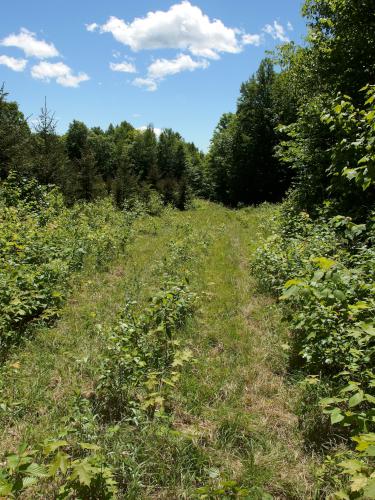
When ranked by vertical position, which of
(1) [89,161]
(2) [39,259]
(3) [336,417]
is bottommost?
(3) [336,417]

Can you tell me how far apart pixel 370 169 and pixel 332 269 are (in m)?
1.47

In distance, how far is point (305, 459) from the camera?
10.5ft

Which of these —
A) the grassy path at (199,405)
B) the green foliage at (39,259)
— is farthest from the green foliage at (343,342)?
the green foliage at (39,259)

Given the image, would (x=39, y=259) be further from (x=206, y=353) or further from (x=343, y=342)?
(x=343, y=342)

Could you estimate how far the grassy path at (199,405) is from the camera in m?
3.01

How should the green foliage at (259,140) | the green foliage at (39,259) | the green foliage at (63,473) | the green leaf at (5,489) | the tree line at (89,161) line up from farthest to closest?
the green foliage at (259,140) → the tree line at (89,161) → the green foliage at (39,259) → the green foliage at (63,473) → the green leaf at (5,489)

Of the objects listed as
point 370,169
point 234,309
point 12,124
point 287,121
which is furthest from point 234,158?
point 370,169

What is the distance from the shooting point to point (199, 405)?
156 inches

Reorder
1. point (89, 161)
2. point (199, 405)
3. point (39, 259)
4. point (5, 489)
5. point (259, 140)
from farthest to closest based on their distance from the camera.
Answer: point (259, 140), point (89, 161), point (39, 259), point (199, 405), point (5, 489)

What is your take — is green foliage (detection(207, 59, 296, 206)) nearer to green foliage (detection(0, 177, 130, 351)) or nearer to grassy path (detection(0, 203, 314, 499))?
green foliage (detection(0, 177, 130, 351))

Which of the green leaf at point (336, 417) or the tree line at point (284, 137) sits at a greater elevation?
the tree line at point (284, 137)

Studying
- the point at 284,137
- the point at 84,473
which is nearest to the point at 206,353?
the point at 84,473

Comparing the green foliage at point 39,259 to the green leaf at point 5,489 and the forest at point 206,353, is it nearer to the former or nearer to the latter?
the forest at point 206,353

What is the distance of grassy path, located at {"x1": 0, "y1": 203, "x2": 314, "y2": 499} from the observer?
3010 mm
